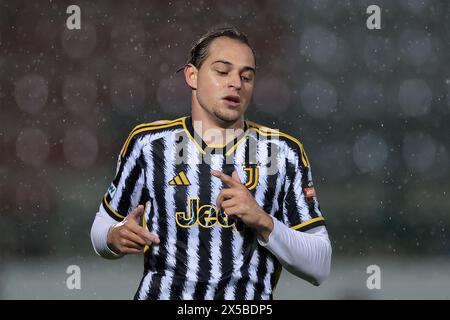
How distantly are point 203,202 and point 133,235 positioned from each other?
0.73ft

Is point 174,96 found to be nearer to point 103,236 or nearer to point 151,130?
point 151,130

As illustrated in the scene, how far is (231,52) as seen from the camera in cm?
198

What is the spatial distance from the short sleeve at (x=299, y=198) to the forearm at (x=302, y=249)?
3cm

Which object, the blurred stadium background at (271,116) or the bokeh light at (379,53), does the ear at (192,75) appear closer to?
the blurred stadium background at (271,116)

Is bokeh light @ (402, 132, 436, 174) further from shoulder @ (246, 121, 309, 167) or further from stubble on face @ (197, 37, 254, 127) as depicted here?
stubble on face @ (197, 37, 254, 127)

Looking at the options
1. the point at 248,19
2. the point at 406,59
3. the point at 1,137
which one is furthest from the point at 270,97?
the point at 1,137

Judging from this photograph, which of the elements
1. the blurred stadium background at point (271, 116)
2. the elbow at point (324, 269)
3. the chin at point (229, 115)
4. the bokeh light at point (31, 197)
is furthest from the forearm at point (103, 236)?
the bokeh light at point (31, 197)

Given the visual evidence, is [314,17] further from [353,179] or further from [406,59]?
[353,179]

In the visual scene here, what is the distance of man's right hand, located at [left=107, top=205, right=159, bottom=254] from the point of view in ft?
6.14

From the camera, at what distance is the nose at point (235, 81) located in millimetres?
1941

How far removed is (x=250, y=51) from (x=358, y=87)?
14.9ft

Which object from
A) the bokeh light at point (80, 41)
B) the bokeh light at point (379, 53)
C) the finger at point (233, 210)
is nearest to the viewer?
the finger at point (233, 210)

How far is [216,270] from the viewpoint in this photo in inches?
77.0

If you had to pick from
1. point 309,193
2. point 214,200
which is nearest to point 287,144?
point 309,193
